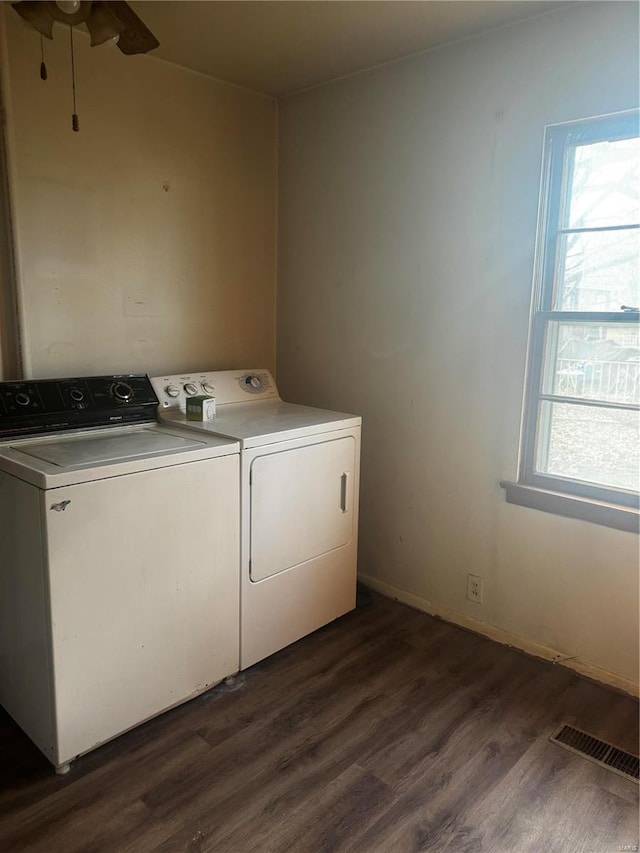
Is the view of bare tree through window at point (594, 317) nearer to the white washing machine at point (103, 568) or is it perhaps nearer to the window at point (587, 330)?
the window at point (587, 330)

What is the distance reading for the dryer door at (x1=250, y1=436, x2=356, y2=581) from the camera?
2195 mm

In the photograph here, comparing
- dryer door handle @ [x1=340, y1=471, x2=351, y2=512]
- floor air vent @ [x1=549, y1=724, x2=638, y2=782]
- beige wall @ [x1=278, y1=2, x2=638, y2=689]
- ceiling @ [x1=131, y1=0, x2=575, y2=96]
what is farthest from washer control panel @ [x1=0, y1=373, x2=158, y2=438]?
floor air vent @ [x1=549, y1=724, x2=638, y2=782]

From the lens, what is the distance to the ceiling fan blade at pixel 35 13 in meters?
1.50

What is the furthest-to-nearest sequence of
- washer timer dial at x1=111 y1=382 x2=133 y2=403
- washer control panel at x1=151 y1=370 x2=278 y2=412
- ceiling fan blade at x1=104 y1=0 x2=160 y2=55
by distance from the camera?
washer control panel at x1=151 y1=370 x2=278 y2=412, washer timer dial at x1=111 y1=382 x2=133 y2=403, ceiling fan blade at x1=104 y1=0 x2=160 y2=55

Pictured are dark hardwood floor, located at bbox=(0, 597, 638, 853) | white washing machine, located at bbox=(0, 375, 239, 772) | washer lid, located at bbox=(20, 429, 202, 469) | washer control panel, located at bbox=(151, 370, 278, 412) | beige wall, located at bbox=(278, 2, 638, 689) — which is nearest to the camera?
dark hardwood floor, located at bbox=(0, 597, 638, 853)

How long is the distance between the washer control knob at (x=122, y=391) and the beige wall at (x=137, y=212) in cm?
21

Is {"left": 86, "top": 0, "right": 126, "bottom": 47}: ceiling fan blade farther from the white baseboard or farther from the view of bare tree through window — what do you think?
the white baseboard

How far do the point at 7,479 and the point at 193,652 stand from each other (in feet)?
2.74

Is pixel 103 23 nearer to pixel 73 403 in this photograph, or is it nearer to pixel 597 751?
pixel 73 403

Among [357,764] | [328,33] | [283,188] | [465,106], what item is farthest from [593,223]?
[357,764]

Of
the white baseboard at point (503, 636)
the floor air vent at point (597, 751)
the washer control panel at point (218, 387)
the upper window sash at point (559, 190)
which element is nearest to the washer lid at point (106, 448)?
the washer control panel at point (218, 387)

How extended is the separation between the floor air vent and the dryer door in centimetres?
107

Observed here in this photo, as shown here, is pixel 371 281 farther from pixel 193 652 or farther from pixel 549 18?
pixel 193 652

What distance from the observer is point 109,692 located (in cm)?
182
